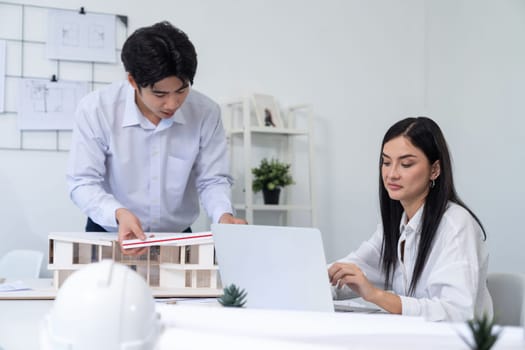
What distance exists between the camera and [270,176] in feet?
10.7

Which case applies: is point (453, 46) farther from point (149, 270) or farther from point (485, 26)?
point (149, 270)

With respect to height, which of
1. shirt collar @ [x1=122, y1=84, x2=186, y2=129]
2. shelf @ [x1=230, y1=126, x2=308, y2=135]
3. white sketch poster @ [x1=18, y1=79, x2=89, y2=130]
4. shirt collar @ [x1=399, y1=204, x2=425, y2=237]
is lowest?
shirt collar @ [x1=399, y1=204, x2=425, y2=237]

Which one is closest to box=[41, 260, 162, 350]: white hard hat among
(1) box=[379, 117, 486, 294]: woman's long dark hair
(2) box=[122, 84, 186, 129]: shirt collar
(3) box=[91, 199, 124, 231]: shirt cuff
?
(1) box=[379, 117, 486, 294]: woman's long dark hair

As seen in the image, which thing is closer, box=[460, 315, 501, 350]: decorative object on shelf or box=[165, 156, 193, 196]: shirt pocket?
box=[460, 315, 501, 350]: decorative object on shelf

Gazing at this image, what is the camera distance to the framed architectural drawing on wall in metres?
3.36

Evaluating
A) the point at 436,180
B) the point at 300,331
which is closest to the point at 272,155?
the point at 436,180

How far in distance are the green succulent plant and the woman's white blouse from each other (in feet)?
5.04

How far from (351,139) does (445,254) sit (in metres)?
2.32

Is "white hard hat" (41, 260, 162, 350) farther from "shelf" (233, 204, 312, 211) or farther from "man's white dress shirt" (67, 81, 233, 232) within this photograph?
"shelf" (233, 204, 312, 211)

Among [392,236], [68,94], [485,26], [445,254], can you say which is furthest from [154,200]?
[485,26]

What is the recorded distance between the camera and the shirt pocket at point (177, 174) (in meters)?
2.15

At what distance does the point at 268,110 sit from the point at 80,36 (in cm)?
101

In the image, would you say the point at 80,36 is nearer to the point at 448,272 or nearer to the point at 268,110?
the point at 268,110

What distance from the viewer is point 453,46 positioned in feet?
12.7
